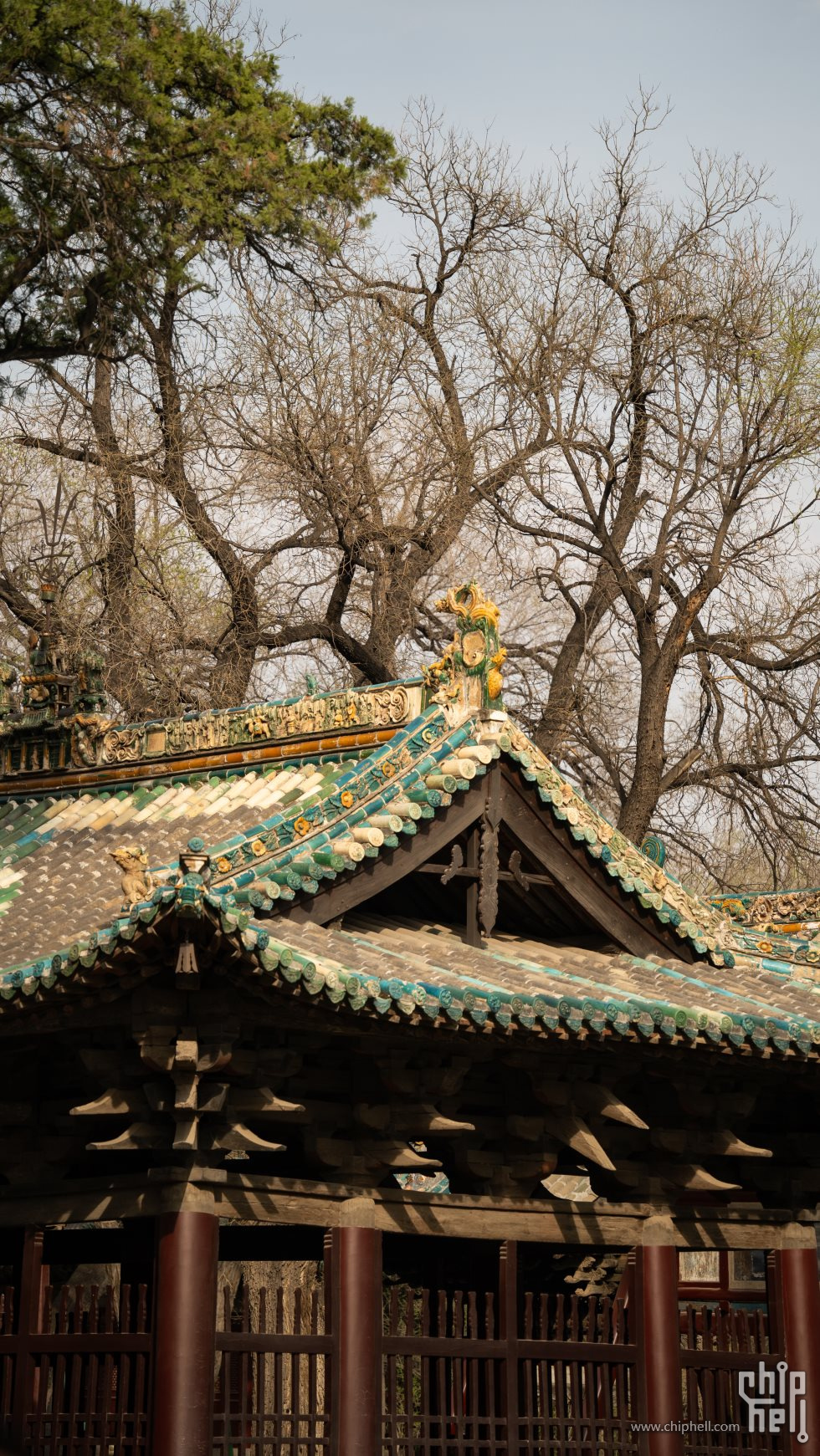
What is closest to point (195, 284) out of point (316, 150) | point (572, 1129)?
point (316, 150)

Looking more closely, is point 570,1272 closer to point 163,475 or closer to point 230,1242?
point 230,1242

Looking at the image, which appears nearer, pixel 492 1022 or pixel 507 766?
pixel 492 1022

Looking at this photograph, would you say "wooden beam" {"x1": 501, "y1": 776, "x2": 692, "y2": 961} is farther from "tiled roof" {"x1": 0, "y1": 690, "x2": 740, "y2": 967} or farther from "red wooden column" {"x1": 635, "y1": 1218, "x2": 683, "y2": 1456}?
"red wooden column" {"x1": 635, "y1": 1218, "x2": 683, "y2": 1456}

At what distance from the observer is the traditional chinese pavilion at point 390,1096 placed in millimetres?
8992

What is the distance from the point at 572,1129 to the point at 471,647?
2.93m

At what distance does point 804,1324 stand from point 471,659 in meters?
4.42

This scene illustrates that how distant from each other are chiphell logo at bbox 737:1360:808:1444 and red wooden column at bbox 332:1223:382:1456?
104 inches

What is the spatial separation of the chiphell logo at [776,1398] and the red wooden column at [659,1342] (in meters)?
0.58

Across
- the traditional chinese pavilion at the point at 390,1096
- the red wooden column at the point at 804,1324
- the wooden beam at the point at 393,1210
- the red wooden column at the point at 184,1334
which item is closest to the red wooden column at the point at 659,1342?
the traditional chinese pavilion at the point at 390,1096

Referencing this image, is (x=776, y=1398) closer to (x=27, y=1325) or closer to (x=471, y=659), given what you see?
(x=27, y=1325)

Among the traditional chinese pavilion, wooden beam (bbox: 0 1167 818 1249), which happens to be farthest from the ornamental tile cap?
wooden beam (bbox: 0 1167 818 1249)

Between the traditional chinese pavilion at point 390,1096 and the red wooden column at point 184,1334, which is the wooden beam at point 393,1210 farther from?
the red wooden column at point 184,1334

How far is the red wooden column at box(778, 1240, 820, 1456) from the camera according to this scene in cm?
1118

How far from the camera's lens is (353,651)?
75.4 ft
